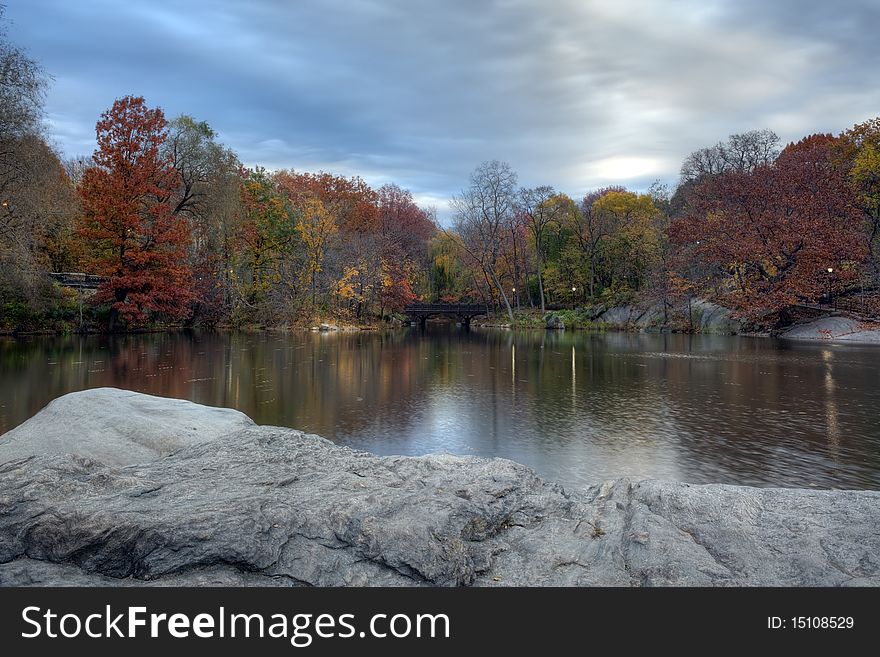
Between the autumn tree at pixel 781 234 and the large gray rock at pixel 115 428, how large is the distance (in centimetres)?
3639

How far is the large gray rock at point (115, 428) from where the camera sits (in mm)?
5969

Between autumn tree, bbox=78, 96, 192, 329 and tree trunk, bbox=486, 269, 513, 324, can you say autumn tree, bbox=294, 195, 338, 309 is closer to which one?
autumn tree, bbox=78, 96, 192, 329

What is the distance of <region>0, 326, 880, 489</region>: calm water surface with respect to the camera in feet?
25.4

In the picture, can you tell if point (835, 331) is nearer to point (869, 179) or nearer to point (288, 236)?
point (869, 179)

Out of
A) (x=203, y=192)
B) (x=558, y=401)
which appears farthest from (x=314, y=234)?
(x=558, y=401)

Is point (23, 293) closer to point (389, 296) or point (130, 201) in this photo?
point (130, 201)

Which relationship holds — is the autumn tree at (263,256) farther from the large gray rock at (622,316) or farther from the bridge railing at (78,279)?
the large gray rock at (622,316)

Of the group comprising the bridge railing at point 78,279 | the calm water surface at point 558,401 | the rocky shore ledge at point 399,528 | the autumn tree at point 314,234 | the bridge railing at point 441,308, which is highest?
the autumn tree at point 314,234

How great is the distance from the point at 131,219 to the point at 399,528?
32.9 m

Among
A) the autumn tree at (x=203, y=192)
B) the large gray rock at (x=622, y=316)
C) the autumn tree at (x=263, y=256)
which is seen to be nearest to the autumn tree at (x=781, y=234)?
the large gray rock at (x=622, y=316)

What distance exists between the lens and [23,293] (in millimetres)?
29328

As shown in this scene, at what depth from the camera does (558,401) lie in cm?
1221

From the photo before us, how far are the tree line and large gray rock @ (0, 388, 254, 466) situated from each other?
21.2 m

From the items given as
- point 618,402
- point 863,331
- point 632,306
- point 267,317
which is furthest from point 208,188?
point 863,331
